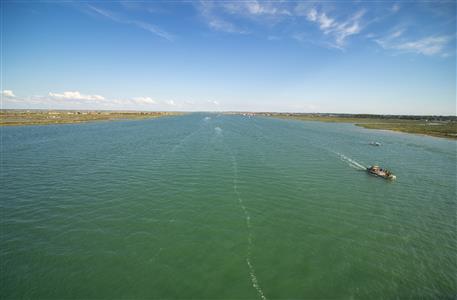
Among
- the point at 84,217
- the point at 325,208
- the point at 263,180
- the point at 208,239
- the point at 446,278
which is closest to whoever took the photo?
the point at 446,278

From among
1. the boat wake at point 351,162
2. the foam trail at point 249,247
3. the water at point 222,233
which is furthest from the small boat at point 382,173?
the foam trail at point 249,247

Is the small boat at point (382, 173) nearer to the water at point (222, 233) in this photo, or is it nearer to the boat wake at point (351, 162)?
the water at point (222, 233)

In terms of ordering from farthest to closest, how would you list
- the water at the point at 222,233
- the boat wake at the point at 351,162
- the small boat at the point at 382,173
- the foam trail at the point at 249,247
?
the boat wake at the point at 351,162 → the small boat at the point at 382,173 → the water at the point at 222,233 → the foam trail at the point at 249,247

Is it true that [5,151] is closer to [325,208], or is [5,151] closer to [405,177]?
[325,208]

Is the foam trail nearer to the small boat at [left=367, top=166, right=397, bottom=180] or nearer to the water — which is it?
the water

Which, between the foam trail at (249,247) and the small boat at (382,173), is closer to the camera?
the foam trail at (249,247)

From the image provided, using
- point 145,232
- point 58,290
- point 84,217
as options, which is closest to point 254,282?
point 145,232

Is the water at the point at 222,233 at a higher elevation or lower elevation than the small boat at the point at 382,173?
lower

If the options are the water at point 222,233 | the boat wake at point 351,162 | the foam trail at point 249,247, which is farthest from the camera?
the boat wake at point 351,162
